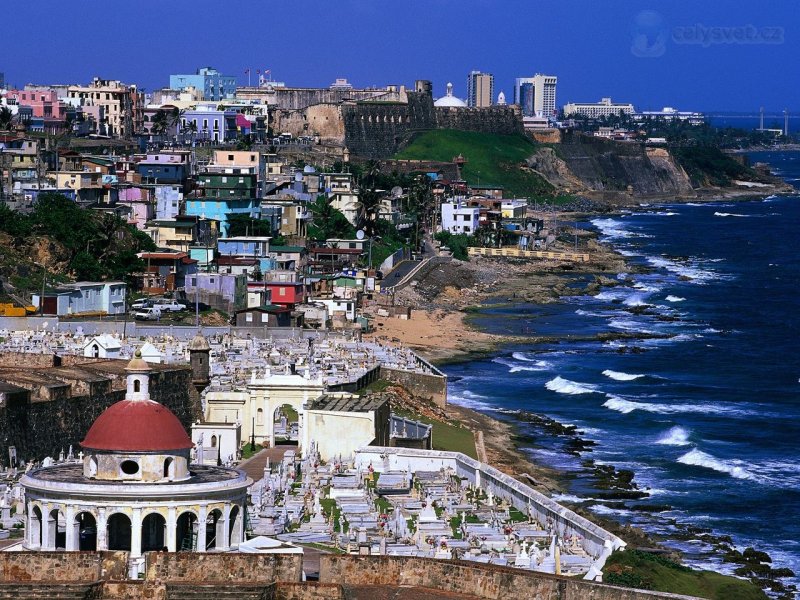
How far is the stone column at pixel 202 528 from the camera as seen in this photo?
31147 millimetres

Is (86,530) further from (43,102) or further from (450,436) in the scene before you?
(43,102)

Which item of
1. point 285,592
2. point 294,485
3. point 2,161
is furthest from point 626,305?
point 285,592

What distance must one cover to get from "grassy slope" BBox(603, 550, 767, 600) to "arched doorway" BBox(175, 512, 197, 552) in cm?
781

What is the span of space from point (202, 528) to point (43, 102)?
Result: 124354mm

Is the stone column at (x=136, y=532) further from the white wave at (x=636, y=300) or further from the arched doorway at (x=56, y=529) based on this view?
the white wave at (x=636, y=300)

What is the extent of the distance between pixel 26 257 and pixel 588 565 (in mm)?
57599

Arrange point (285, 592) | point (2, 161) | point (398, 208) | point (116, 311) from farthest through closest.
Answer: point (398, 208) < point (2, 161) < point (116, 311) < point (285, 592)

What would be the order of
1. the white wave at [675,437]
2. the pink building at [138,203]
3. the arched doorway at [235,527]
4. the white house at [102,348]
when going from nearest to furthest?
1. the arched doorway at [235,527]
2. the white house at [102,348]
3. the white wave at [675,437]
4. the pink building at [138,203]

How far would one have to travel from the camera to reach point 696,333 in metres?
105

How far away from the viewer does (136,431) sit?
31.8m

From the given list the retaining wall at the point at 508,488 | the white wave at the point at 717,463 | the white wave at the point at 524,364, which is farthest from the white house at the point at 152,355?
the white wave at the point at 524,364

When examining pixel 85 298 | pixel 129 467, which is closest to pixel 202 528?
pixel 129 467

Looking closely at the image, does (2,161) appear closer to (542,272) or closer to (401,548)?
(542,272)

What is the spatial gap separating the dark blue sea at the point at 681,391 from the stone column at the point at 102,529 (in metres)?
21.3
